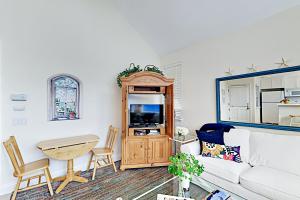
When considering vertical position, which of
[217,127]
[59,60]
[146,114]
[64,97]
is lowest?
[217,127]

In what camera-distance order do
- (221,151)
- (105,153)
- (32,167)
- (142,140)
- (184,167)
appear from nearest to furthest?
(184,167) < (32,167) < (221,151) < (105,153) < (142,140)

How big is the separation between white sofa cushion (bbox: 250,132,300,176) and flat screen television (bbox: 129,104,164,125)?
1.66 meters

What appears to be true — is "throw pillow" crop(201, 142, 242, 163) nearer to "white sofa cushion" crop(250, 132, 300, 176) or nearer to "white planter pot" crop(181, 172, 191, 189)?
"white sofa cushion" crop(250, 132, 300, 176)

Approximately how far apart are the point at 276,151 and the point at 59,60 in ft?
11.9

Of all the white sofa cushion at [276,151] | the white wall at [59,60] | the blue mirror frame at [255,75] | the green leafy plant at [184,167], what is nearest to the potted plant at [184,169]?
the green leafy plant at [184,167]

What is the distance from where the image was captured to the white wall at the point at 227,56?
2.26 meters

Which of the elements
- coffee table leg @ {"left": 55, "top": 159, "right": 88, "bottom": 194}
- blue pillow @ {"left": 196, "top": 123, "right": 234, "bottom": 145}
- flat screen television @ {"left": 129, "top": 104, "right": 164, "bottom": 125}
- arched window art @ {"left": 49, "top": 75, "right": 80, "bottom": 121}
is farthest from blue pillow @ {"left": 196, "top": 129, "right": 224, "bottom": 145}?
arched window art @ {"left": 49, "top": 75, "right": 80, "bottom": 121}

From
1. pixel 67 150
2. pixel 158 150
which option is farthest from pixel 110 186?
pixel 158 150

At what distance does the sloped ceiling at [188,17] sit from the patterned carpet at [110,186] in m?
2.80

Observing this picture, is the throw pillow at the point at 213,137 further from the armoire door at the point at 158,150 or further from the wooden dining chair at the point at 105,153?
the wooden dining chair at the point at 105,153

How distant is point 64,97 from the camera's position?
9.89 feet

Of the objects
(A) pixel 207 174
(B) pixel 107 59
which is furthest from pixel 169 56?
(A) pixel 207 174

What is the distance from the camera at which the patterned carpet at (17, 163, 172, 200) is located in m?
2.26

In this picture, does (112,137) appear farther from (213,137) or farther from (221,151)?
(221,151)
